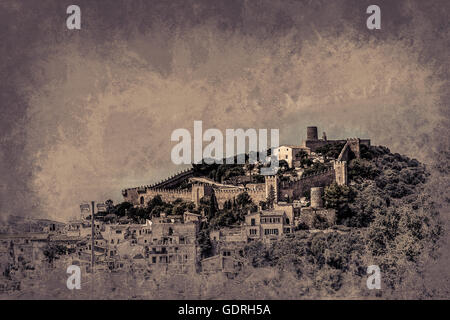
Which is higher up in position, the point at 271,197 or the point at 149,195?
the point at 149,195

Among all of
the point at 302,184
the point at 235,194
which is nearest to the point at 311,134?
the point at 302,184

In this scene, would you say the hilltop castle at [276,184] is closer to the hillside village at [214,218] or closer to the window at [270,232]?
the hillside village at [214,218]

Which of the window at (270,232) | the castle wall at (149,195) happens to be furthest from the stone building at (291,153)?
the window at (270,232)

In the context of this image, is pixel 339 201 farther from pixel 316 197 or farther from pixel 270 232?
pixel 270 232

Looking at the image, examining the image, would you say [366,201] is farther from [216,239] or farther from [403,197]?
[216,239]

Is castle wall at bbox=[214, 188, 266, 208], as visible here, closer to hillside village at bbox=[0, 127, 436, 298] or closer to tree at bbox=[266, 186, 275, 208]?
hillside village at bbox=[0, 127, 436, 298]
